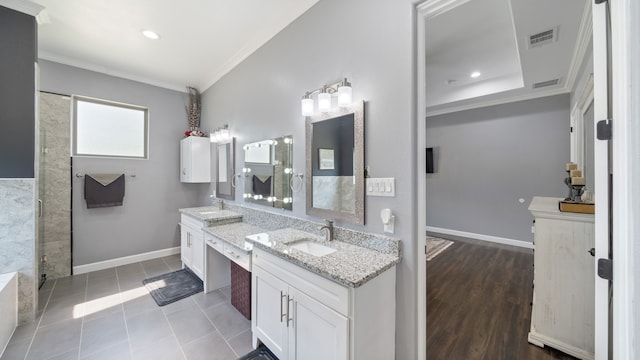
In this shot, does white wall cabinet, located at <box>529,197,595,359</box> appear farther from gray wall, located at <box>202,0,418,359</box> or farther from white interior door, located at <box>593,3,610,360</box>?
gray wall, located at <box>202,0,418,359</box>

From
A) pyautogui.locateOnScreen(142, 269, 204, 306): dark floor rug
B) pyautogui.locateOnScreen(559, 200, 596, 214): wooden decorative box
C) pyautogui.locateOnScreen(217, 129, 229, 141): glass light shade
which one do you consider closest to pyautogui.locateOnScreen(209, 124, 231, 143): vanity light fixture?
pyautogui.locateOnScreen(217, 129, 229, 141): glass light shade

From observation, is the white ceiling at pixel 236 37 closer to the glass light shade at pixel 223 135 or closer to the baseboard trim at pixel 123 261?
the glass light shade at pixel 223 135

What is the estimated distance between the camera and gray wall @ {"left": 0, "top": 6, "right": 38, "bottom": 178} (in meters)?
2.10

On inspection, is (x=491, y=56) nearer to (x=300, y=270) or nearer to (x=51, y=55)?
(x=300, y=270)

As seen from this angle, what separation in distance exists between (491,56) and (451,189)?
2894mm

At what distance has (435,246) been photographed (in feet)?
14.6

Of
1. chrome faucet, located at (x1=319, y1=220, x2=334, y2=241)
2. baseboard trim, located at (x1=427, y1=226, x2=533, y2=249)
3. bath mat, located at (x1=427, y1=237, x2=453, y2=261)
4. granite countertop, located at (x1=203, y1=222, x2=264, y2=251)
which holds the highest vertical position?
chrome faucet, located at (x1=319, y1=220, x2=334, y2=241)

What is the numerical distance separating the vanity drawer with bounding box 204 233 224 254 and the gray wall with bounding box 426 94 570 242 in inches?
190

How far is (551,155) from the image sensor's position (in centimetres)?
401

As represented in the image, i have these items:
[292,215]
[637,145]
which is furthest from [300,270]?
[637,145]

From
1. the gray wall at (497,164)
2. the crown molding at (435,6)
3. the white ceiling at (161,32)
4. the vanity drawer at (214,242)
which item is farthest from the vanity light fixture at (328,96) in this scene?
the gray wall at (497,164)

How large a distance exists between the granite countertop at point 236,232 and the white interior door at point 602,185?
6.59ft

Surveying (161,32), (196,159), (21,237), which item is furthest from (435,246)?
(21,237)

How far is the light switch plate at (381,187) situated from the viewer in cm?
157
